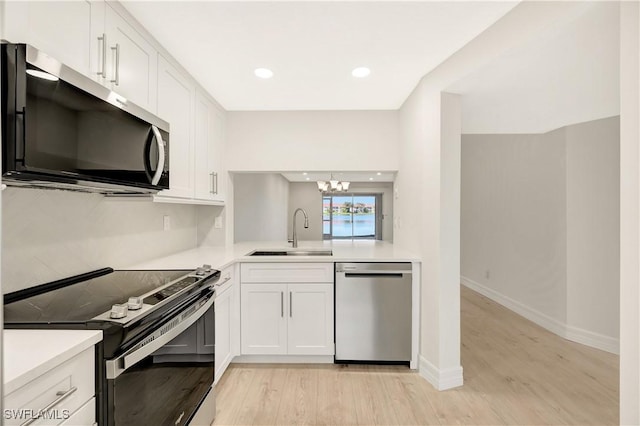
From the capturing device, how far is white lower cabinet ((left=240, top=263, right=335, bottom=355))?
275 centimetres

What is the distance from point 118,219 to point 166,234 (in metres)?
0.66

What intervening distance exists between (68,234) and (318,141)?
2.26 m

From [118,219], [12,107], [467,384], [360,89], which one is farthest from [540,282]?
[12,107]

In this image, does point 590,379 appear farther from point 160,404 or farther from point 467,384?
point 160,404

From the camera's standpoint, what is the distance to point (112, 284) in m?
1.66

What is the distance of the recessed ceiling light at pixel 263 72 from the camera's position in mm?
2439

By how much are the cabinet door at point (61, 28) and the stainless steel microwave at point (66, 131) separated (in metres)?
0.16

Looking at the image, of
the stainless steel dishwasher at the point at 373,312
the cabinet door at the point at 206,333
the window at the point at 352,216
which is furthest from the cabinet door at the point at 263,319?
the window at the point at 352,216

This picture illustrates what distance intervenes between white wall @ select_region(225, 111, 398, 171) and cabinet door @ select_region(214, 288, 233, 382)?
141 cm

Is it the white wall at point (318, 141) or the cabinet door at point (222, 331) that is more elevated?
the white wall at point (318, 141)

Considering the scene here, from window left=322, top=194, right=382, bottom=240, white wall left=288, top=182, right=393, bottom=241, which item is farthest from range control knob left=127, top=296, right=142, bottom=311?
window left=322, top=194, right=382, bottom=240

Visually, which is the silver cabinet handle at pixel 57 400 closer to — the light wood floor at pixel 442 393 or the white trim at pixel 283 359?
the light wood floor at pixel 442 393

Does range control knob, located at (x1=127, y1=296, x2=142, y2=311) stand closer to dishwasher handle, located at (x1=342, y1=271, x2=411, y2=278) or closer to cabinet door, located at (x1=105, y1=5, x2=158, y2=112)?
cabinet door, located at (x1=105, y1=5, x2=158, y2=112)
